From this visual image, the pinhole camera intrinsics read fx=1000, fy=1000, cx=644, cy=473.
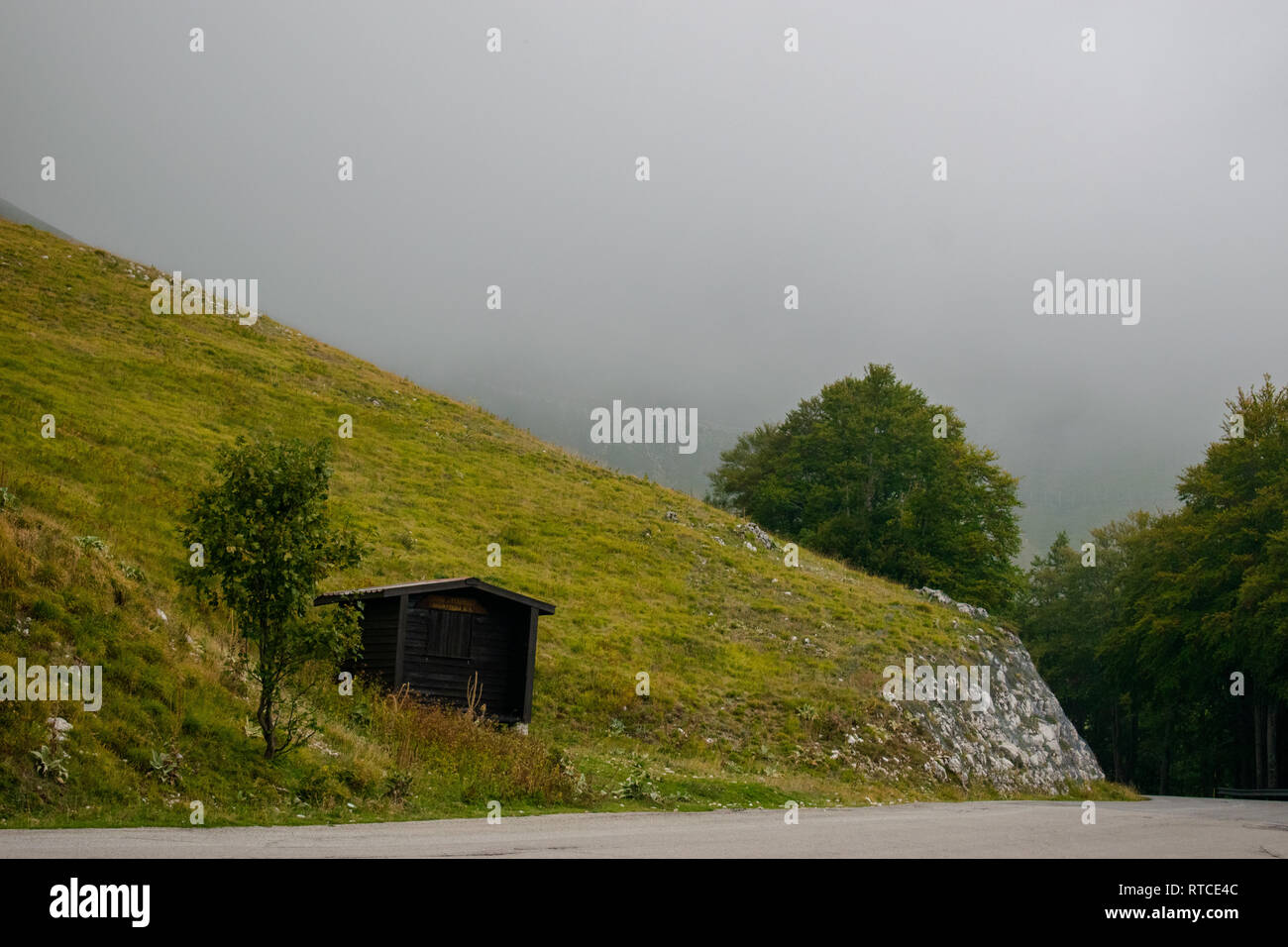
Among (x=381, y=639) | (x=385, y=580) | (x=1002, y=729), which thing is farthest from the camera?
(x=1002, y=729)

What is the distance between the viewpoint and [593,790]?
21.6 m

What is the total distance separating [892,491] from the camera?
72000 millimetres

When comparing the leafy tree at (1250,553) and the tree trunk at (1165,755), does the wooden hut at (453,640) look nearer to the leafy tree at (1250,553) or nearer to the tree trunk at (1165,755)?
the leafy tree at (1250,553)

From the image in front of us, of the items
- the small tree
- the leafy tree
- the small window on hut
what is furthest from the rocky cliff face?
the small tree

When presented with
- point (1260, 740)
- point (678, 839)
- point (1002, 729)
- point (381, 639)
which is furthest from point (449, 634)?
point (1260, 740)

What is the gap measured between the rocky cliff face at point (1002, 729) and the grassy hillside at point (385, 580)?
110 centimetres

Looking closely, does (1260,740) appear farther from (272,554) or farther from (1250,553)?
(272,554)

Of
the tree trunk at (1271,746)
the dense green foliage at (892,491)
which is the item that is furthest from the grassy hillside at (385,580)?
the tree trunk at (1271,746)

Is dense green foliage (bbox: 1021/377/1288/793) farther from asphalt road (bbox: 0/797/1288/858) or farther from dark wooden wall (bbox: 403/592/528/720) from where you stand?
dark wooden wall (bbox: 403/592/528/720)

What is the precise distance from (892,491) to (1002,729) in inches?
1380

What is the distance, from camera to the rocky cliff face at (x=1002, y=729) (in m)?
35.1

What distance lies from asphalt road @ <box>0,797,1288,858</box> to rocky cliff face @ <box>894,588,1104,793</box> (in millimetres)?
14559

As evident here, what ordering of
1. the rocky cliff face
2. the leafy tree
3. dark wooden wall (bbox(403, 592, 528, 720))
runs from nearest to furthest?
1. dark wooden wall (bbox(403, 592, 528, 720))
2. the rocky cliff face
3. the leafy tree

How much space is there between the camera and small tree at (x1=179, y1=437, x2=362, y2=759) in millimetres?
18469
